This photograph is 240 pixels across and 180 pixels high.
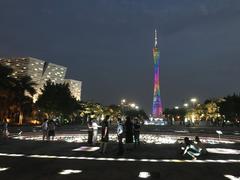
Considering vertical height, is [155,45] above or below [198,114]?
above

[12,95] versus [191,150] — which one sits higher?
[12,95]

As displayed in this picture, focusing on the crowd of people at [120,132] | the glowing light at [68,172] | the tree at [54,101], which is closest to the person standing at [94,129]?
the crowd of people at [120,132]

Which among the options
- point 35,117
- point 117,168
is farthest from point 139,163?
point 35,117

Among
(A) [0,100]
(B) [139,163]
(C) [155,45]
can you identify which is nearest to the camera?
(B) [139,163]

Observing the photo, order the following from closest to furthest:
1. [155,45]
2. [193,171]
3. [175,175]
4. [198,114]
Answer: [175,175] < [193,171] < [198,114] < [155,45]

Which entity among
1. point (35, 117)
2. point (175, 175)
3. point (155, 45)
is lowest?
point (175, 175)

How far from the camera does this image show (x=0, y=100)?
78.4m

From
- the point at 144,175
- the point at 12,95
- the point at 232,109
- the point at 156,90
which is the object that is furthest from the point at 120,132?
the point at 156,90

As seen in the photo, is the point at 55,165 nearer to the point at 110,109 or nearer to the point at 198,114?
the point at 198,114

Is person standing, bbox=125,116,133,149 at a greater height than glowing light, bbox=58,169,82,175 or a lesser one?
greater

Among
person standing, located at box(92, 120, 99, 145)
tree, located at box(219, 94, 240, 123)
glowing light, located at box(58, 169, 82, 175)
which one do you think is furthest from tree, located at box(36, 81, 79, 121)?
glowing light, located at box(58, 169, 82, 175)

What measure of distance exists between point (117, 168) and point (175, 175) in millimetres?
2508

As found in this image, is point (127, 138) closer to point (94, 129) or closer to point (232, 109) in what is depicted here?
point (94, 129)

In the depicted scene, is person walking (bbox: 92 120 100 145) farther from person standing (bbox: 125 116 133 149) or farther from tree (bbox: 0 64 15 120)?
tree (bbox: 0 64 15 120)
